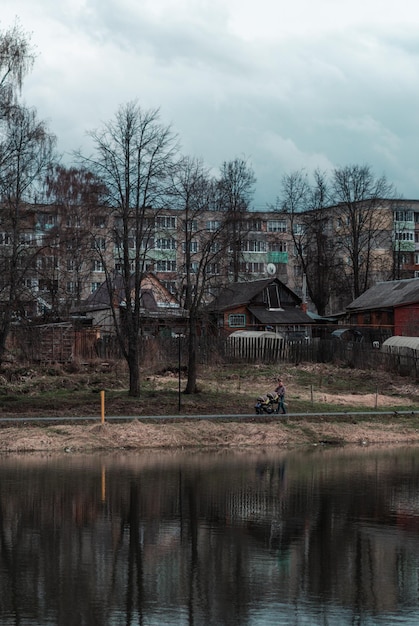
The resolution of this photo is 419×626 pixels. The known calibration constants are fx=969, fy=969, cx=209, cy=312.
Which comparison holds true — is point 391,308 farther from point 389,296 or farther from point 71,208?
point 71,208

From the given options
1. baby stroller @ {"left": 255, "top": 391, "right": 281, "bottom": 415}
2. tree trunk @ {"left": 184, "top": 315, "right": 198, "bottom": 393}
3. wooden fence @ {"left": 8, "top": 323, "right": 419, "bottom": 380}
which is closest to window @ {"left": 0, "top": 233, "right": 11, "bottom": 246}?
tree trunk @ {"left": 184, "top": 315, "right": 198, "bottom": 393}

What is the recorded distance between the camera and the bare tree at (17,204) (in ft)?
119

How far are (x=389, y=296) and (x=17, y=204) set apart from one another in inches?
1996

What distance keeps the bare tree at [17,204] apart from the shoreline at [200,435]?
519 centimetres

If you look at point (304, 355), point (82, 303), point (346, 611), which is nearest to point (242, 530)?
point (346, 611)

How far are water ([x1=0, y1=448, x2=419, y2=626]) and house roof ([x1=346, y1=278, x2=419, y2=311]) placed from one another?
49.5 meters

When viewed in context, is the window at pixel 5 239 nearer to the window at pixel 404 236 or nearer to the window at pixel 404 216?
the window at pixel 404 236

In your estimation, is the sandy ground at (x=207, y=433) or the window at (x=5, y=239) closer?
the sandy ground at (x=207, y=433)

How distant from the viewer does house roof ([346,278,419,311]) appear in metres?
79.9

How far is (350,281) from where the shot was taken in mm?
101750

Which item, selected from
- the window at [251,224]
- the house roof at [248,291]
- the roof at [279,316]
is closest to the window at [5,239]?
the window at [251,224]

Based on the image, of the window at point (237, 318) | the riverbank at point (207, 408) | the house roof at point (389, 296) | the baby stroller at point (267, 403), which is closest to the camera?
the riverbank at point (207, 408)

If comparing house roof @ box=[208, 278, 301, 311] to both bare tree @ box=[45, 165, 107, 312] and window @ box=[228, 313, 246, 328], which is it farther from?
bare tree @ box=[45, 165, 107, 312]

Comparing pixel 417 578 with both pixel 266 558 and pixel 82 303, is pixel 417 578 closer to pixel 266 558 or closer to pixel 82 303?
pixel 266 558
